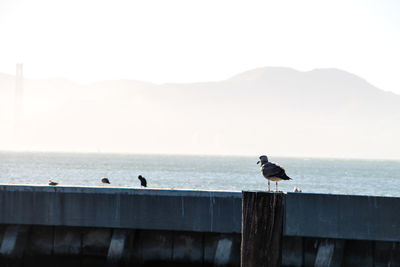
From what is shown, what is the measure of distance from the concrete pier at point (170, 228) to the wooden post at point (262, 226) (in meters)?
5.25

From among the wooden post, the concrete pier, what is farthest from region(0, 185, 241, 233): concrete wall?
the wooden post

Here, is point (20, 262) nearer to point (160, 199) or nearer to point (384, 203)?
point (160, 199)

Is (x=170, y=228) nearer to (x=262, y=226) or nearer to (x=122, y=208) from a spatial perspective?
(x=122, y=208)

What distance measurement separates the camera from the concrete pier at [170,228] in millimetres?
11609

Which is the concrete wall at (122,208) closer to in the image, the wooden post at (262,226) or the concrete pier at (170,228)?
the concrete pier at (170,228)

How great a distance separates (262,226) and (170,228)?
5.86 meters

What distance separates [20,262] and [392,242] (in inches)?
260

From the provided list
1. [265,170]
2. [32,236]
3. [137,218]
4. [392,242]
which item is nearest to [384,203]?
[392,242]

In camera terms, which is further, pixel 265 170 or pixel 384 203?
pixel 384 203

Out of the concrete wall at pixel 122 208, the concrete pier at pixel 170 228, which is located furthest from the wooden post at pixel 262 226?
the concrete wall at pixel 122 208

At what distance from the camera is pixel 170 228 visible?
39.5 ft

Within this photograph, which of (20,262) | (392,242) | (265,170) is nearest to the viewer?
(265,170)

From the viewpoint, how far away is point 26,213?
12336 millimetres

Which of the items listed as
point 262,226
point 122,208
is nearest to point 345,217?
point 122,208
